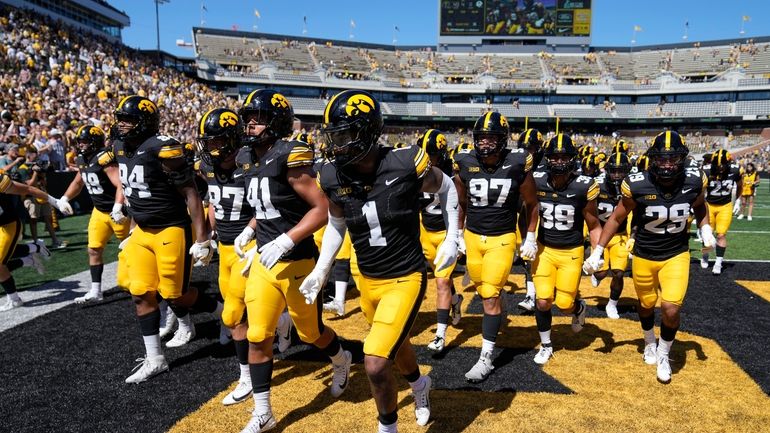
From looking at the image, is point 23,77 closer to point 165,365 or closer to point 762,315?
point 165,365

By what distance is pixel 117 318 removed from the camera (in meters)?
6.54

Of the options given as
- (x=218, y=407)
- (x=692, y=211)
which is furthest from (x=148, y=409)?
(x=692, y=211)

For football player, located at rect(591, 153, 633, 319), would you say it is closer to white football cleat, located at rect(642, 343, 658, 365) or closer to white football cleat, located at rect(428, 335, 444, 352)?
white football cleat, located at rect(642, 343, 658, 365)

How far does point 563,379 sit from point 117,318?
5480 mm

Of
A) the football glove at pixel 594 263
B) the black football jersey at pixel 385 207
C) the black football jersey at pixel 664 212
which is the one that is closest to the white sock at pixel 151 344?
the black football jersey at pixel 385 207

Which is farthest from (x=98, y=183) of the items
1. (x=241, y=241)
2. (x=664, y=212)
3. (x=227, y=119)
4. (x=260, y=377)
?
(x=664, y=212)

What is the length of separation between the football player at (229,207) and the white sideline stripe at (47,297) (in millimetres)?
3649

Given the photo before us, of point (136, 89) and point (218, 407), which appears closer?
point (218, 407)

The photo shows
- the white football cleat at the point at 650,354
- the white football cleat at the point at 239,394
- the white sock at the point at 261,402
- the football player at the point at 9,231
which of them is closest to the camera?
the white sock at the point at 261,402

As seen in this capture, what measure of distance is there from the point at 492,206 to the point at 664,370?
2.27m

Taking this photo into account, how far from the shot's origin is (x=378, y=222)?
3398mm

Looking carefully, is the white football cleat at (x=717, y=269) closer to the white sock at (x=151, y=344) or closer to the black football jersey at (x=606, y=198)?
the black football jersey at (x=606, y=198)

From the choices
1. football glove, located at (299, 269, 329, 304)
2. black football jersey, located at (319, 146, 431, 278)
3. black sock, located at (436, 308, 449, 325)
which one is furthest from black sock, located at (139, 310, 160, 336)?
black sock, located at (436, 308, 449, 325)

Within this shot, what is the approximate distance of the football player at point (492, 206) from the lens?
509 cm
